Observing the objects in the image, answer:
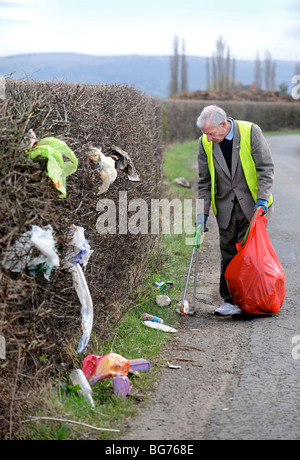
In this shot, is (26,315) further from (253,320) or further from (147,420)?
(253,320)

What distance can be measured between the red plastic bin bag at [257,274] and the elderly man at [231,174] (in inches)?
8.9

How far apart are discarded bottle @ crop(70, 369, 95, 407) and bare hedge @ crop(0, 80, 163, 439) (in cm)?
15

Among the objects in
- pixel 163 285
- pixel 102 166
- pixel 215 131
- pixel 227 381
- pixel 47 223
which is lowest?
pixel 163 285

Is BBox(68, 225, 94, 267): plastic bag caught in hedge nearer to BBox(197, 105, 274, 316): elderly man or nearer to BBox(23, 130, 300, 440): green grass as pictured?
BBox(23, 130, 300, 440): green grass

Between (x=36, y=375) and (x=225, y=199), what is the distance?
9.93ft

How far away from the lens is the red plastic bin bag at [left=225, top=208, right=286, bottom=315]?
6.07 meters

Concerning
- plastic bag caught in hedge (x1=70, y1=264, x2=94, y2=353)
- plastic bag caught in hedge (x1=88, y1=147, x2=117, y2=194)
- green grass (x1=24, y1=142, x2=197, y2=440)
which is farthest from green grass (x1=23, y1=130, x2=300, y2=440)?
plastic bag caught in hedge (x1=88, y1=147, x2=117, y2=194)

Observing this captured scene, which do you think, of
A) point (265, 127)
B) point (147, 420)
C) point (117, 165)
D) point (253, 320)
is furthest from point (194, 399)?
point (265, 127)

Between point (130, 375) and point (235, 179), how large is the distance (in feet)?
7.82

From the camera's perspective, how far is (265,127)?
51156 millimetres

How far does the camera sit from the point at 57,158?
405 centimetres

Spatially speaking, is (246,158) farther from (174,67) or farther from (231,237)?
(174,67)

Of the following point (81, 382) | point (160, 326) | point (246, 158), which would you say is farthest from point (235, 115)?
point (81, 382)

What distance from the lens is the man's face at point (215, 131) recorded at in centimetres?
608
